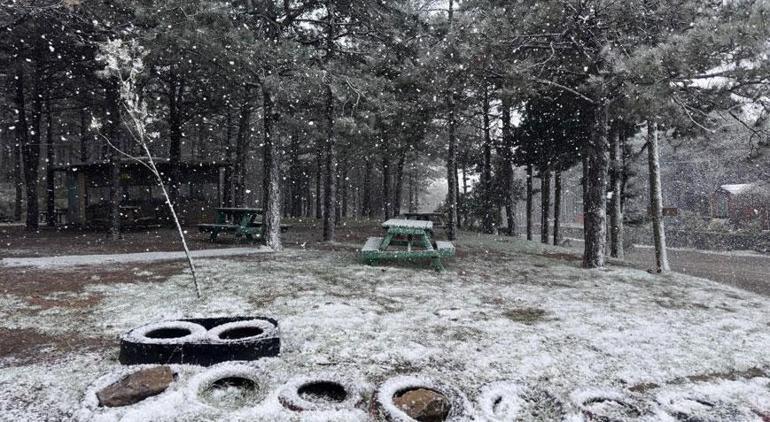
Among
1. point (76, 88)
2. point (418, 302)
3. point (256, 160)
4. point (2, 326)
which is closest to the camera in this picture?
point (2, 326)

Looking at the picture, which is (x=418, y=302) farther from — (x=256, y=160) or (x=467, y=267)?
(x=256, y=160)

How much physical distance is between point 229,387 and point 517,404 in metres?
2.26

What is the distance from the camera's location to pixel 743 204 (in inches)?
1231

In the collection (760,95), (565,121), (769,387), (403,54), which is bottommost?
(769,387)

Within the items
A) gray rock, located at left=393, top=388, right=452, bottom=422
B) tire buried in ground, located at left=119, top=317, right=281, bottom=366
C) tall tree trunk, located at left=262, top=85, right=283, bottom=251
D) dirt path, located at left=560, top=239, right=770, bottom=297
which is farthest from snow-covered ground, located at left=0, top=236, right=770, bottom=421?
dirt path, located at left=560, top=239, right=770, bottom=297

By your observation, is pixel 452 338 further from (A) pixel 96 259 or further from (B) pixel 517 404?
(A) pixel 96 259

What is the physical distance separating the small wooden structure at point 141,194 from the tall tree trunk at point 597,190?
1785cm

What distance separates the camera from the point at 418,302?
5891 mm

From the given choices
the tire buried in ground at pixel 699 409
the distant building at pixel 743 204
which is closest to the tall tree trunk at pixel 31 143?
the tire buried in ground at pixel 699 409

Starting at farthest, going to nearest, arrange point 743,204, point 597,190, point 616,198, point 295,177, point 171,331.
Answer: point 743,204
point 295,177
point 616,198
point 597,190
point 171,331

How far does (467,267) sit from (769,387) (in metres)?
6.14

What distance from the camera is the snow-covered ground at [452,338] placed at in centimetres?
304

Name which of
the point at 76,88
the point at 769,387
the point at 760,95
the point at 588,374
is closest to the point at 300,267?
the point at 588,374

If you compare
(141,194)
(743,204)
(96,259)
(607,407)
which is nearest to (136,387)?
(607,407)
